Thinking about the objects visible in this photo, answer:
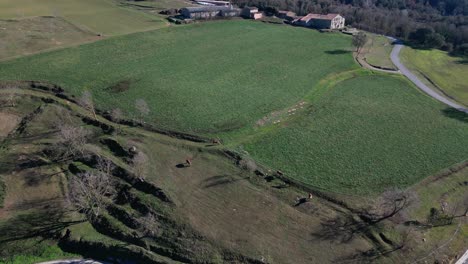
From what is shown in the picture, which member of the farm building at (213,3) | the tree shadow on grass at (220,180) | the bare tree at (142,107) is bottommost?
the tree shadow on grass at (220,180)

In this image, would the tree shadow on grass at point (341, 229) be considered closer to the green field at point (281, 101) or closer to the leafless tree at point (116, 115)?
the green field at point (281, 101)

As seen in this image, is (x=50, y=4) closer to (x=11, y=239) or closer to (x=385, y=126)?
(x=11, y=239)

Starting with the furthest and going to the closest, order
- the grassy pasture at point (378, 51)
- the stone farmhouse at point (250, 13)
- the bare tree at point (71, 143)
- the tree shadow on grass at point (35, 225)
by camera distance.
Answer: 1. the stone farmhouse at point (250, 13)
2. the grassy pasture at point (378, 51)
3. the bare tree at point (71, 143)
4. the tree shadow on grass at point (35, 225)

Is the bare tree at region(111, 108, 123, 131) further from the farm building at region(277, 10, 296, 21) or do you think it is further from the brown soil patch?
the farm building at region(277, 10, 296, 21)

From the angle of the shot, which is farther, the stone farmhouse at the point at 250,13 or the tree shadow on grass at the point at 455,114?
the stone farmhouse at the point at 250,13

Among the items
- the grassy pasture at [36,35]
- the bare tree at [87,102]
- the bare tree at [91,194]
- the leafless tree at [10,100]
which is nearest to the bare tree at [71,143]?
the bare tree at [91,194]

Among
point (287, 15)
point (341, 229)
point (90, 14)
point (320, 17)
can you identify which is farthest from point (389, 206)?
point (90, 14)

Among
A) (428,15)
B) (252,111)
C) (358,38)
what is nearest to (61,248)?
(252,111)
